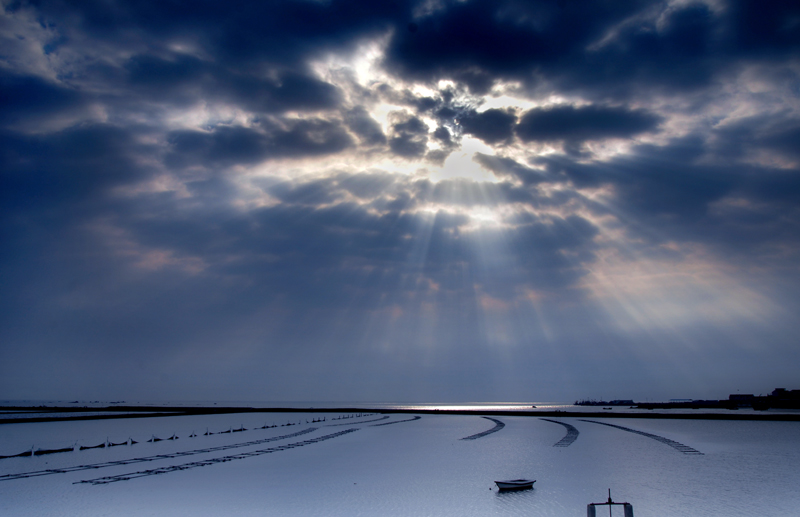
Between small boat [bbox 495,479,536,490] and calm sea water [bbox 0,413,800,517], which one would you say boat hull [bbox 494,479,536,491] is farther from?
calm sea water [bbox 0,413,800,517]

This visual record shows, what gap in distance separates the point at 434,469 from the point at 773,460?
2345 centimetres

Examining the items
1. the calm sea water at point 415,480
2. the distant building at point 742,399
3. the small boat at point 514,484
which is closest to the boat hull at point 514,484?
the small boat at point 514,484

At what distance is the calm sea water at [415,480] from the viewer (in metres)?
20.0

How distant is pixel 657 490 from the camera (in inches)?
907

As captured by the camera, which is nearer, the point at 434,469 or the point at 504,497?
the point at 504,497

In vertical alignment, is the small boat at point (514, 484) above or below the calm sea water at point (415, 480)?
above

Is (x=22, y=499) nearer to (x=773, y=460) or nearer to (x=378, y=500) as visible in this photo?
(x=378, y=500)

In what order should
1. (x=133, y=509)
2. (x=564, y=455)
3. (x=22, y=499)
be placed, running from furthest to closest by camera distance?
1. (x=564, y=455)
2. (x=22, y=499)
3. (x=133, y=509)

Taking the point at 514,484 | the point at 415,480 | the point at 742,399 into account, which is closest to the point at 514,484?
the point at 514,484

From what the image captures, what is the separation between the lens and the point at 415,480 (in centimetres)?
2661

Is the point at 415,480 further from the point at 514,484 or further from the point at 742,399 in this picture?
the point at 742,399

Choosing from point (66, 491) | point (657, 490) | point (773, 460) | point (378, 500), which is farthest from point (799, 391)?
point (66, 491)

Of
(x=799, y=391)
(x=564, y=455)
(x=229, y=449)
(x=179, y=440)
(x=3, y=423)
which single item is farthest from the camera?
(x=799, y=391)

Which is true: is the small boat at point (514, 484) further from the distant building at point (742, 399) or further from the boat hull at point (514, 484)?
the distant building at point (742, 399)
